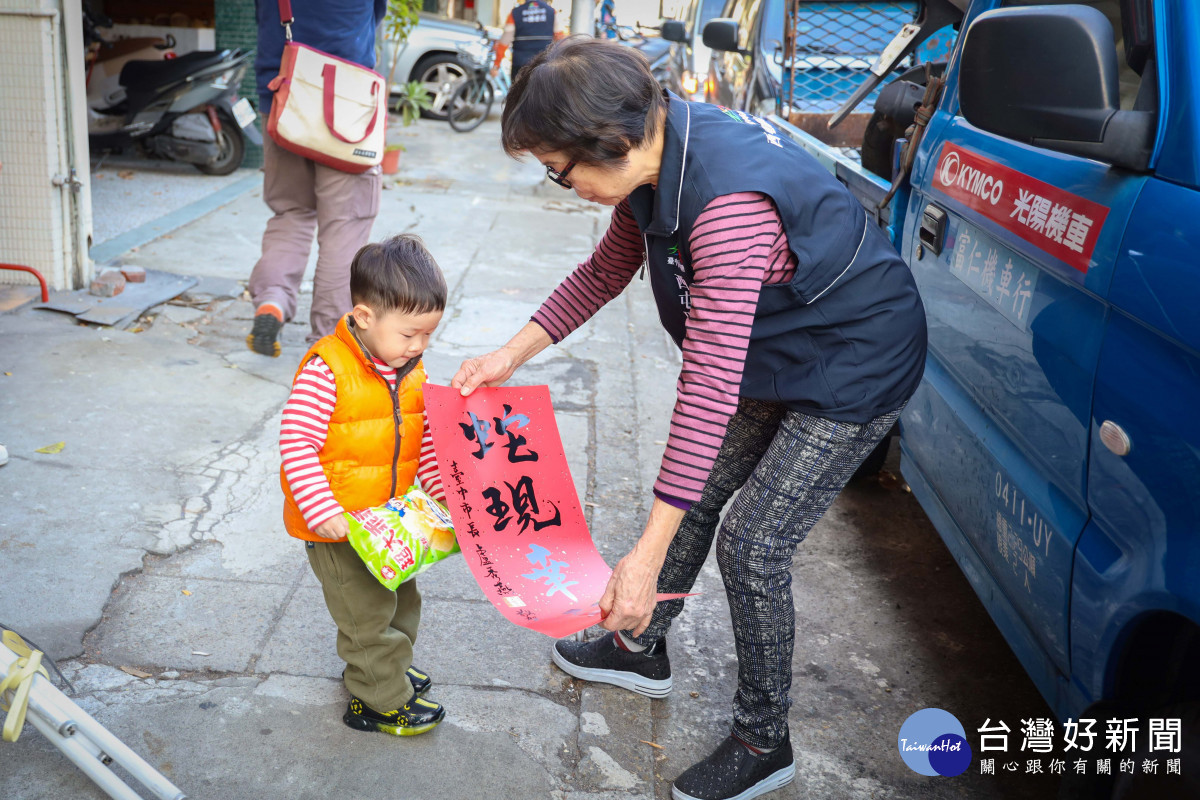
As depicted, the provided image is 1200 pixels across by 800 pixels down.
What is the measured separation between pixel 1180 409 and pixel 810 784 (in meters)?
1.18

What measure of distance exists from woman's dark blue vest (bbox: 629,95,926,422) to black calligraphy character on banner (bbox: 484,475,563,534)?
1.51ft

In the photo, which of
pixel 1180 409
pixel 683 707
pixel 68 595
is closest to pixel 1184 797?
pixel 1180 409

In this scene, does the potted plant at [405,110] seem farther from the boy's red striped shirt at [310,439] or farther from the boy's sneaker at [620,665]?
the boy's red striped shirt at [310,439]

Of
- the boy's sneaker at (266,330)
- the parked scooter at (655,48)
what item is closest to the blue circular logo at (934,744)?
the boy's sneaker at (266,330)

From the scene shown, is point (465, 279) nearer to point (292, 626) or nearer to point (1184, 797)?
point (292, 626)

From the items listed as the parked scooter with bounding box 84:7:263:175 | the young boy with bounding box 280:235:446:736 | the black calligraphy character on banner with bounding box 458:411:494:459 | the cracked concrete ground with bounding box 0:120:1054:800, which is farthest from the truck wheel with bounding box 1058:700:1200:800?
the parked scooter with bounding box 84:7:263:175

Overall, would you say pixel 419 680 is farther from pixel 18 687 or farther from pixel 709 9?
pixel 709 9

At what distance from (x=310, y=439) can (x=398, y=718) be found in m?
0.70

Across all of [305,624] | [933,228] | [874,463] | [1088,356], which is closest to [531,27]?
[874,463]

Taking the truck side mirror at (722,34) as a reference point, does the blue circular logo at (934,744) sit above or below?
below

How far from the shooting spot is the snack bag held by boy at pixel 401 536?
182 centimetres

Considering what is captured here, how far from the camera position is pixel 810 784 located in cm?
215

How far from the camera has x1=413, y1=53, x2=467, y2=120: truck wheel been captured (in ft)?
35.7

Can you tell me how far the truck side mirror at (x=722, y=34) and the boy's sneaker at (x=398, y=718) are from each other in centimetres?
415
